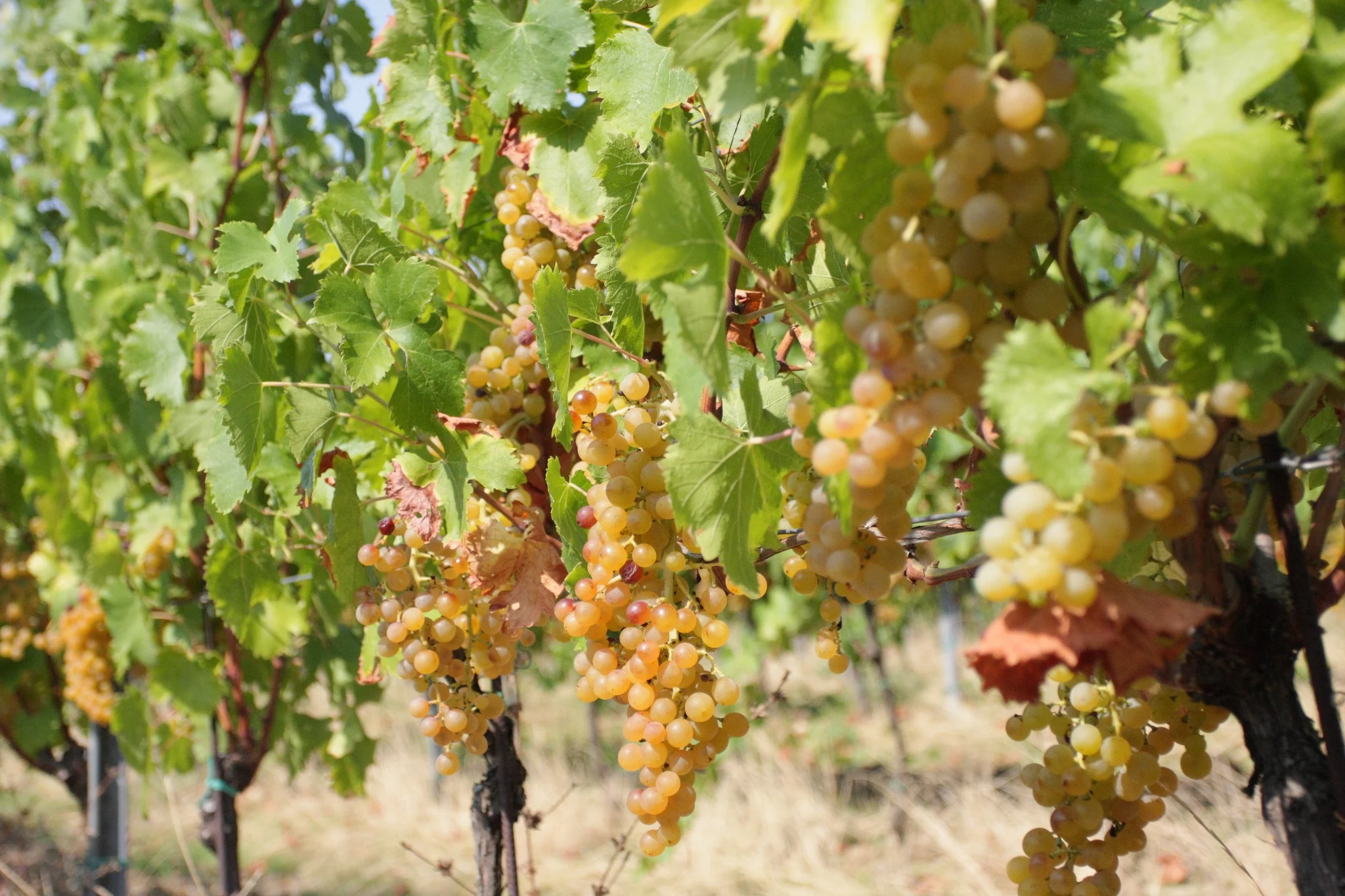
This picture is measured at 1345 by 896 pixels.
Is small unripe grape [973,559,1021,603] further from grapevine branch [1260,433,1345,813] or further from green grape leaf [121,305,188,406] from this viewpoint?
green grape leaf [121,305,188,406]

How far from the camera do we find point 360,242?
56.6 inches

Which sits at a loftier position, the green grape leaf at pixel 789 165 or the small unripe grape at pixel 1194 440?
the green grape leaf at pixel 789 165

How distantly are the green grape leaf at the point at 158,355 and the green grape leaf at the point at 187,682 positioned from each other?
0.99 m

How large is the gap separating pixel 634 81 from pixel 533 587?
0.71 meters

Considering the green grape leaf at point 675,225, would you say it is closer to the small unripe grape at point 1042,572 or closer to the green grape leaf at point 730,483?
the green grape leaf at point 730,483

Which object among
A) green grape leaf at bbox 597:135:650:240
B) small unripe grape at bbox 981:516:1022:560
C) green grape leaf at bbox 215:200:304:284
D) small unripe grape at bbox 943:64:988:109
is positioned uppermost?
green grape leaf at bbox 215:200:304:284

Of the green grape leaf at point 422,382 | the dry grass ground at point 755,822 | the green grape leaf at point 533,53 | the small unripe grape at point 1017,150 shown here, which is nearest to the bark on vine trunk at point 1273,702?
the small unripe grape at point 1017,150

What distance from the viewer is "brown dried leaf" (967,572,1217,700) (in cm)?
64

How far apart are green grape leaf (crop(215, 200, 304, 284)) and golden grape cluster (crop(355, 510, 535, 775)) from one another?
16.5 inches

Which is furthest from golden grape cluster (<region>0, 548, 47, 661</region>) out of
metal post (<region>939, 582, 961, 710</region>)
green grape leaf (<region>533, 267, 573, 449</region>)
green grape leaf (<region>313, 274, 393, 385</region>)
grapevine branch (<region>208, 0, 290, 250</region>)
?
metal post (<region>939, 582, 961, 710</region>)

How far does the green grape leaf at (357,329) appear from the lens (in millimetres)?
1283

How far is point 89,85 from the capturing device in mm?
3406

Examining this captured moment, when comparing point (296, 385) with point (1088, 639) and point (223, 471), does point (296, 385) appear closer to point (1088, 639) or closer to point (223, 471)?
point (223, 471)

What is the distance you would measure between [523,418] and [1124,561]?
89cm
